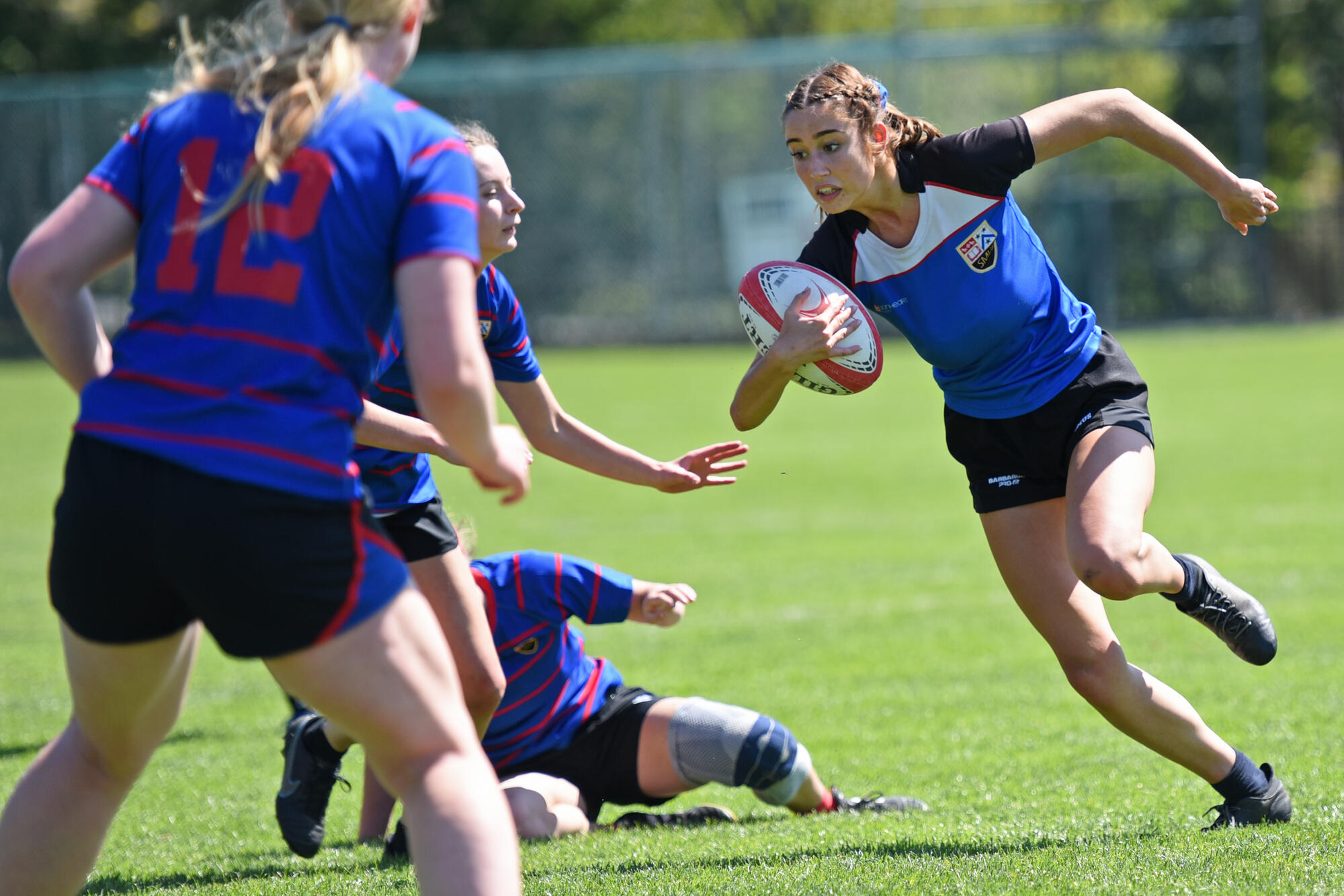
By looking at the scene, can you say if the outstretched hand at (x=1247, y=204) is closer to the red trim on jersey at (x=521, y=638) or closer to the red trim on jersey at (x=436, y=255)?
the red trim on jersey at (x=521, y=638)

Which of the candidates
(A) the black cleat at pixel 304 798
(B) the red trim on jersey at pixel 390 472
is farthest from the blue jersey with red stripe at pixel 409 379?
(A) the black cleat at pixel 304 798

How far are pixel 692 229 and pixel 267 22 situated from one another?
25.1 m

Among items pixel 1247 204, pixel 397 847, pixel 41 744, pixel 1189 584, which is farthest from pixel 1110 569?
pixel 41 744

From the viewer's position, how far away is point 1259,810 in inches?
149

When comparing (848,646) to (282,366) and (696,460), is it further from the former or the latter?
(282,366)

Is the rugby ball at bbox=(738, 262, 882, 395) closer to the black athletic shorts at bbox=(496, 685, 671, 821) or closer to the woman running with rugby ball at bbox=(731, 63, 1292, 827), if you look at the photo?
the woman running with rugby ball at bbox=(731, 63, 1292, 827)

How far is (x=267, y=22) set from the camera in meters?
2.43

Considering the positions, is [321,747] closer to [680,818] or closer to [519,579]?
[519,579]

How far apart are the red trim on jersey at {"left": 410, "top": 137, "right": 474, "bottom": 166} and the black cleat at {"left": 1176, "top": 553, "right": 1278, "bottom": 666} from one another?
246 cm

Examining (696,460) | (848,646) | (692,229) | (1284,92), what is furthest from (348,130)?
(1284,92)

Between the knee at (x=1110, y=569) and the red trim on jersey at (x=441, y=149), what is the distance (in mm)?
1963

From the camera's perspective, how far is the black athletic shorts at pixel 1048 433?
3873 millimetres

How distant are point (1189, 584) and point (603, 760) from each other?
6.03 feet

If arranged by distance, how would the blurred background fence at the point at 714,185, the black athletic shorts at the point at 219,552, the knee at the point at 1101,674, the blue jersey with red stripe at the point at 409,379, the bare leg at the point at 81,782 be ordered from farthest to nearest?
the blurred background fence at the point at 714,185, the blue jersey with red stripe at the point at 409,379, the knee at the point at 1101,674, the bare leg at the point at 81,782, the black athletic shorts at the point at 219,552
